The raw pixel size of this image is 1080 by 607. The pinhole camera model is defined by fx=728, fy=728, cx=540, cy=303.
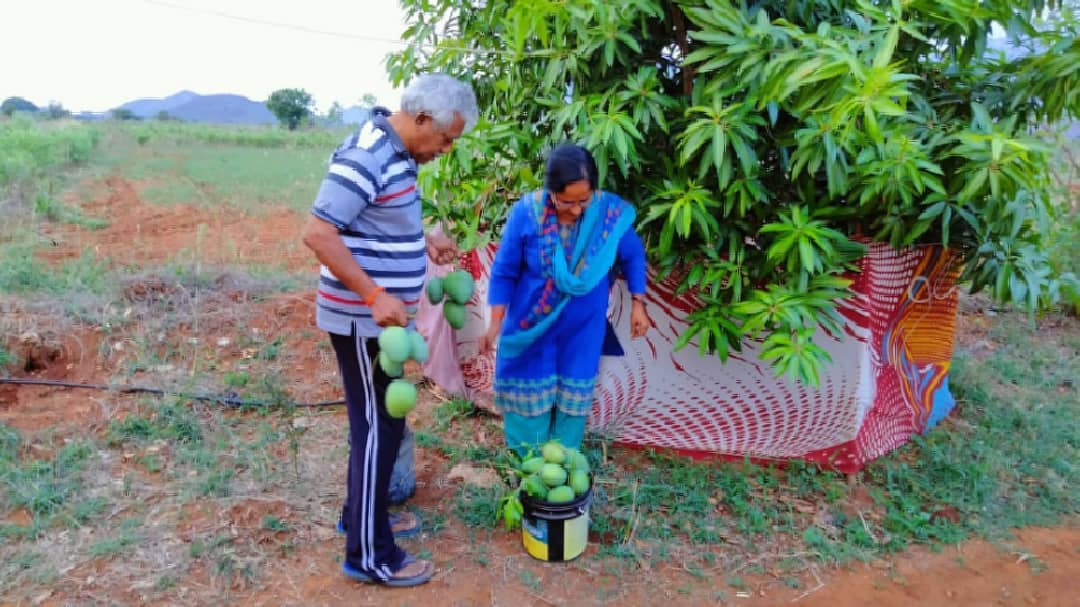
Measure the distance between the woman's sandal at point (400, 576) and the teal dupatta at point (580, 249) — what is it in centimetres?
90

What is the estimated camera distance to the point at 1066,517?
3021 millimetres

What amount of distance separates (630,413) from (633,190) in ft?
3.47

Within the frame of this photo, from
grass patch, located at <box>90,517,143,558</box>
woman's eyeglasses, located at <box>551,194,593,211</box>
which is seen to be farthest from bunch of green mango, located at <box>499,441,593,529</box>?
grass patch, located at <box>90,517,143,558</box>

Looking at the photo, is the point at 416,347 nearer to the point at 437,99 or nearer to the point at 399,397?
the point at 399,397

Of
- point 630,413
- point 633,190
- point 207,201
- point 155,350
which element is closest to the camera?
point 633,190

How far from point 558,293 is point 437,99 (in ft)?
2.78

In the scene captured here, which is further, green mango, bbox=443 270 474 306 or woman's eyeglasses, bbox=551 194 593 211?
green mango, bbox=443 270 474 306

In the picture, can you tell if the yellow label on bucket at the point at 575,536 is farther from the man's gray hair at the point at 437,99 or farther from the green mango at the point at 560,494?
the man's gray hair at the point at 437,99

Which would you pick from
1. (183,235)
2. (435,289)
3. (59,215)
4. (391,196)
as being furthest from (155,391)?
(59,215)

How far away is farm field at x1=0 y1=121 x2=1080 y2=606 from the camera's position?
252 cm

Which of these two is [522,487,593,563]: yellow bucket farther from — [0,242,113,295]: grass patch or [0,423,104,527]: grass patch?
[0,242,113,295]: grass patch

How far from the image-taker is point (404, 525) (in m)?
2.76

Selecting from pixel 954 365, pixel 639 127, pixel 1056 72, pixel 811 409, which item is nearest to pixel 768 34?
pixel 639 127

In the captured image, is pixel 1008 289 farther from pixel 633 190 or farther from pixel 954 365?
pixel 954 365
